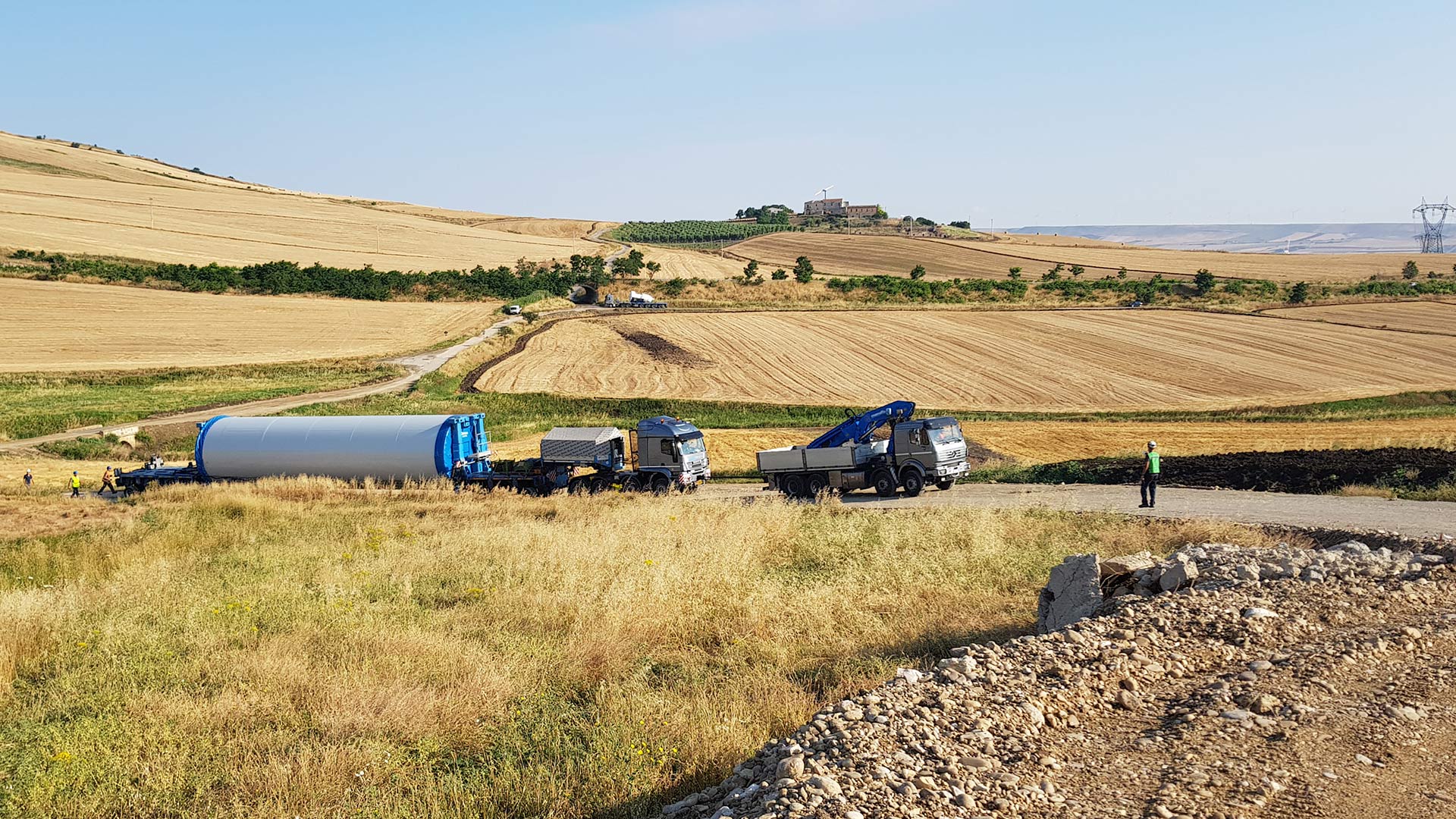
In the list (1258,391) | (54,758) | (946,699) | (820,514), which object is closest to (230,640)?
(54,758)

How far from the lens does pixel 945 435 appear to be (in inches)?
1113

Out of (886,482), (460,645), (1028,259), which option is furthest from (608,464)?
(1028,259)

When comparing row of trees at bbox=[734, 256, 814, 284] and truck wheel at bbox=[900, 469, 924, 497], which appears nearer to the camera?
truck wheel at bbox=[900, 469, 924, 497]

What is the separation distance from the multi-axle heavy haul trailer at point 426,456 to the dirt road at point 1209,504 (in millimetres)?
2113

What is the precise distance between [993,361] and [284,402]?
120 ft

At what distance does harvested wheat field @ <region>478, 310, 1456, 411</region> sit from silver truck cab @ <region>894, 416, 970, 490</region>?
633 inches

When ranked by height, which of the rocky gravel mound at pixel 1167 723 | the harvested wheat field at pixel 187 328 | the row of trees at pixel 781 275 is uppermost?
the row of trees at pixel 781 275

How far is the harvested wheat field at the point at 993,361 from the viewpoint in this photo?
45.9m

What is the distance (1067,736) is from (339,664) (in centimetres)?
781

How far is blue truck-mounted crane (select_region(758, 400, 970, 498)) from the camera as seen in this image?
28.0 m

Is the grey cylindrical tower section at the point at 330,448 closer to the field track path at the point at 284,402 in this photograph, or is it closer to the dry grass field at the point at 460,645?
the dry grass field at the point at 460,645

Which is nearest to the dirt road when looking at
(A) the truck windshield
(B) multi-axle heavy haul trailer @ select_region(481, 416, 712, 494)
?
(B) multi-axle heavy haul trailer @ select_region(481, 416, 712, 494)

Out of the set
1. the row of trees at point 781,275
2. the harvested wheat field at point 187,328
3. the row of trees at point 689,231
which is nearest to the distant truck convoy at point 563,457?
the harvested wheat field at point 187,328

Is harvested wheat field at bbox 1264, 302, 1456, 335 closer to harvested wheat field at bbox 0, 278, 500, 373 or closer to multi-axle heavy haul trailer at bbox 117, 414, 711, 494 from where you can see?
multi-axle heavy haul trailer at bbox 117, 414, 711, 494
